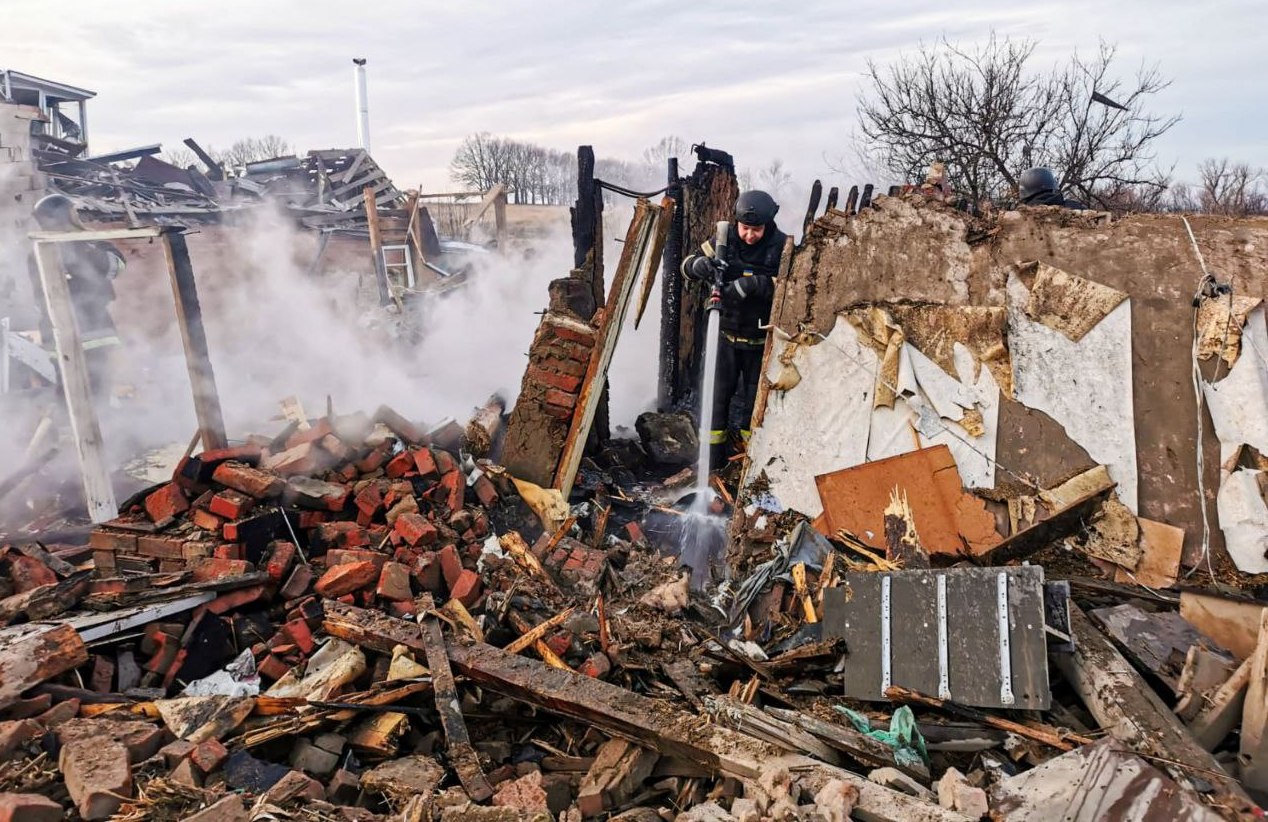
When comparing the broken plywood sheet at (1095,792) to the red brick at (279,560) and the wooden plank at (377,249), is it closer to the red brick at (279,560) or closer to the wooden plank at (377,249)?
the red brick at (279,560)

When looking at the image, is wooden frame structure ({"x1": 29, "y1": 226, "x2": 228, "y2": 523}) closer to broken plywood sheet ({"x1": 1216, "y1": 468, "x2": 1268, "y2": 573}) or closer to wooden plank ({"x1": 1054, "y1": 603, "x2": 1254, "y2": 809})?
wooden plank ({"x1": 1054, "y1": 603, "x2": 1254, "y2": 809})

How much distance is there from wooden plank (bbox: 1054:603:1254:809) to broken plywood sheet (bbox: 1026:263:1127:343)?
71.6 inches

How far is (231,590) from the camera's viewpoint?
4.04 meters

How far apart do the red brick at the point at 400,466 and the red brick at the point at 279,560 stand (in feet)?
3.11

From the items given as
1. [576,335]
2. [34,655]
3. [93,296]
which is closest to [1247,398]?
[576,335]

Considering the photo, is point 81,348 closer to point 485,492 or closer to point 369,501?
point 369,501

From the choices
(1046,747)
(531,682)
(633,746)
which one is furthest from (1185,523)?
(531,682)

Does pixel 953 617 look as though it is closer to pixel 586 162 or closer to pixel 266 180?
pixel 586 162

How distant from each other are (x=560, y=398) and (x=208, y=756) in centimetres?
345

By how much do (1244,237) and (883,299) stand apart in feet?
6.46

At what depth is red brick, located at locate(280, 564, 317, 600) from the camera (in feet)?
13.5

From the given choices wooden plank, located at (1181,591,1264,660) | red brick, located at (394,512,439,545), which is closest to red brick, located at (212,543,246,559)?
red brick, located at (394,512,439,545)

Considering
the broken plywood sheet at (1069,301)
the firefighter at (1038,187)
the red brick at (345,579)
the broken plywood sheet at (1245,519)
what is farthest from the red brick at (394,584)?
the firefighter at (1038,187)

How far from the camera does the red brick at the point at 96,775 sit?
2535 mm
